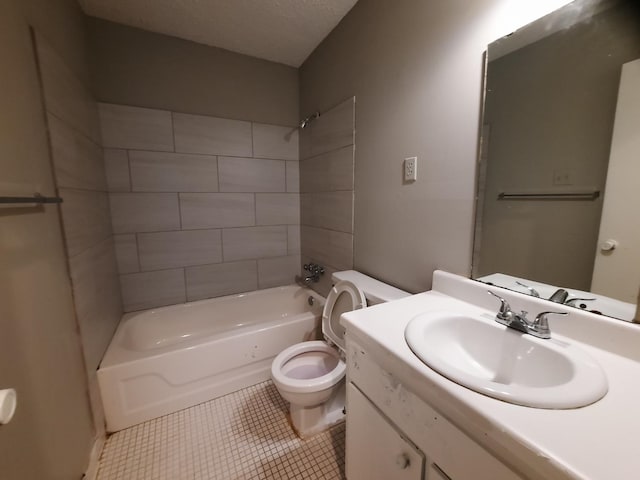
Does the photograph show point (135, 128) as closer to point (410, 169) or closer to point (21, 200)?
point (21, 200)

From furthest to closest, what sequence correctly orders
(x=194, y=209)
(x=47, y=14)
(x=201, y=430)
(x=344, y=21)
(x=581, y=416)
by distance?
(x=194, y=209) < (x=344, y=21) < (x=201, y=430) < (x=47, y=14) < (x=581, y=416)

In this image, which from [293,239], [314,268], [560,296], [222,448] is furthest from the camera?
[293,239]

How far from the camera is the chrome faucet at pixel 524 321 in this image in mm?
781

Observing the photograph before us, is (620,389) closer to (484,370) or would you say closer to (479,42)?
(484,370)

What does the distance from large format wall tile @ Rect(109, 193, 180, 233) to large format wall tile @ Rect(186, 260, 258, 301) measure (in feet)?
1.36

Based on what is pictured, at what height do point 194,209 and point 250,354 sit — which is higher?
point 194,209

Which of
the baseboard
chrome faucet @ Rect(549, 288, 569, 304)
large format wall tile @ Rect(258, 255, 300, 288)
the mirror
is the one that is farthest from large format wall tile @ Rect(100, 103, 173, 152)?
chrome faucet @ Rect(549, 288, 569, 304)

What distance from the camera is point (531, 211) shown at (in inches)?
36.3

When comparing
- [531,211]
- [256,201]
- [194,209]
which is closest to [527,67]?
[531,211]

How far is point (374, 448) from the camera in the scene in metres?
0.87

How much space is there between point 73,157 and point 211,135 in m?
0.96

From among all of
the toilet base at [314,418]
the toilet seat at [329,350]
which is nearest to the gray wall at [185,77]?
the toilet seat at [329,350]

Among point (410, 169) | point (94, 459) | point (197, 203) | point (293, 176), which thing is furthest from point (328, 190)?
point (94, 459)

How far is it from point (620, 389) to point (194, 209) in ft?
7.64
